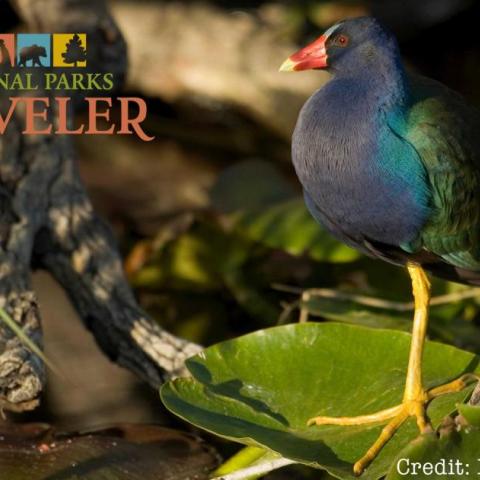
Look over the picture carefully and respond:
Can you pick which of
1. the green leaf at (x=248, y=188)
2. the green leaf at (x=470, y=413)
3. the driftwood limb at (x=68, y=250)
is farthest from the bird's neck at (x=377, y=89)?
the green leaf at (x=248, y=188)

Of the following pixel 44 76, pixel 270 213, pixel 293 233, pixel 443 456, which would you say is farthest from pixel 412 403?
pixel 44 76

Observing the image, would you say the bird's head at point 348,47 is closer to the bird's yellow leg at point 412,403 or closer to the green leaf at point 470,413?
the bird's yellow leg at point 412,403

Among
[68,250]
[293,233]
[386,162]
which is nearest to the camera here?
[386,162]

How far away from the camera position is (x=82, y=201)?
2576 mm

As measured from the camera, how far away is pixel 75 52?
272cm

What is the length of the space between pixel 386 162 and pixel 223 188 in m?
1.24

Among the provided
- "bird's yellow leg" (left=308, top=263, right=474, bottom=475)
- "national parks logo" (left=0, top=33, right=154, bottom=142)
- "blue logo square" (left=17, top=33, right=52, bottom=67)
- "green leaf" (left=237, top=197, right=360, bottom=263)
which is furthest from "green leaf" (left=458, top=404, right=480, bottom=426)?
"blue logo square" (left=17, top=33, right=52, bottom=67)

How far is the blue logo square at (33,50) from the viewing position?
2629 mm

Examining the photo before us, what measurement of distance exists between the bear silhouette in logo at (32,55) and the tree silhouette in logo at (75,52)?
0.06 meters

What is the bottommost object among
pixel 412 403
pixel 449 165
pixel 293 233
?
pixel 412 403

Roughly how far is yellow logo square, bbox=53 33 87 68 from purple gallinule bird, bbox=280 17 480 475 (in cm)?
75

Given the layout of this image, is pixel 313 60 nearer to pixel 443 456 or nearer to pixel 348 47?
pixel 348 47

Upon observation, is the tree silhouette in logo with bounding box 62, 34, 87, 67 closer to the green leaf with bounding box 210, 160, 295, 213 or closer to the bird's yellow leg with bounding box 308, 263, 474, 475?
the green leaf with bounding box 210, 160, 295, 213

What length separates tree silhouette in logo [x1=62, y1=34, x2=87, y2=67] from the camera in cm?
270
